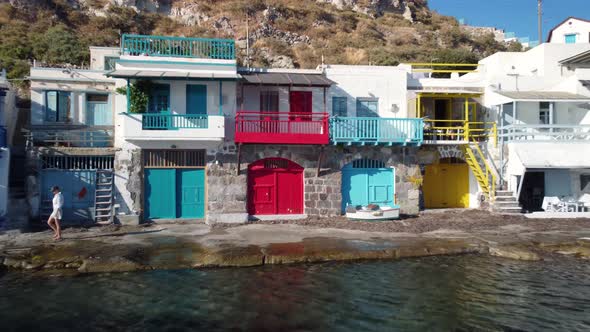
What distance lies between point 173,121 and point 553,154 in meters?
18.1

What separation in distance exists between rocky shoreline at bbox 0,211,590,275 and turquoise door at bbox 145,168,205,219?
1.09 metres

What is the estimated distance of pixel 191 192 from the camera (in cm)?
1897

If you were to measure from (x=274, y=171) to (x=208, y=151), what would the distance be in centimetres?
315

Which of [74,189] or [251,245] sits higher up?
[74,189]

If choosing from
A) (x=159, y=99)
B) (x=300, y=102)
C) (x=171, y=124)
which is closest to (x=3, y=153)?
(x=159, y=99)

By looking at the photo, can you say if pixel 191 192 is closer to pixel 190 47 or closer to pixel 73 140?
pixel 73 140

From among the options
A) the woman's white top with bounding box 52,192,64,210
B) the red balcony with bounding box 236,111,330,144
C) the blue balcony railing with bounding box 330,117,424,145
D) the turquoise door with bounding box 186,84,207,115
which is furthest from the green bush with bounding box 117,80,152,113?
the blue balcony railing with bounding box 330,117,424,145

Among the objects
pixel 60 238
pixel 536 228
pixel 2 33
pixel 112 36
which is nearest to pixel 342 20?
pixel 112 36

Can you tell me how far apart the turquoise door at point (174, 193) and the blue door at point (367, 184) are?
268 inches

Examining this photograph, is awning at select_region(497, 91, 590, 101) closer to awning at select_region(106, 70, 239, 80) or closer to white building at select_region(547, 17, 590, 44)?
white building at select_region(547, 17, 590, 44)

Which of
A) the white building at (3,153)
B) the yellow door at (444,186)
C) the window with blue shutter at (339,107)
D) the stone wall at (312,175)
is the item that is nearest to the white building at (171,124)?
the stone wall at (312,175)

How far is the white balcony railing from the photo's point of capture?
17.5 metres

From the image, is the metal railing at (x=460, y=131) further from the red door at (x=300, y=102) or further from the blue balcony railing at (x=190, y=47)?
the blue balcony railing at (x=190, y=47)

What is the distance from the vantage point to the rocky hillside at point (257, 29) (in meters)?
38.8
